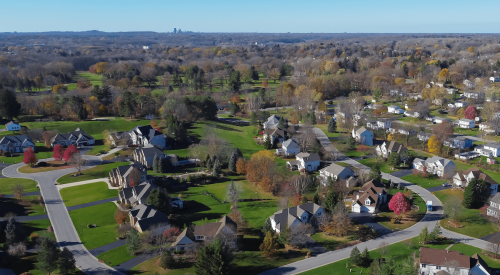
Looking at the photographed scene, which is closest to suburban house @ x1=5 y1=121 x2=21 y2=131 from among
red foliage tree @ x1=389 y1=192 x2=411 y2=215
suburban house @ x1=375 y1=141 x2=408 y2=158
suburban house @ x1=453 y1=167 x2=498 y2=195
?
suburban house @ x1=375 y1=141 x2=408 y2=158

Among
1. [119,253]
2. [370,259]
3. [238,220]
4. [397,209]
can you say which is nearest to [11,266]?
[119,253]

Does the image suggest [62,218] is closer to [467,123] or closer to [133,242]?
[133,242]

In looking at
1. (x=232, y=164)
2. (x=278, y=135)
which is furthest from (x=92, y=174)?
(x=278, y=135)

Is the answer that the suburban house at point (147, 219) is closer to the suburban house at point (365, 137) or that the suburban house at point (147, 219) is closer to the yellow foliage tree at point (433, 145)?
the suburban house at point (365, 137)

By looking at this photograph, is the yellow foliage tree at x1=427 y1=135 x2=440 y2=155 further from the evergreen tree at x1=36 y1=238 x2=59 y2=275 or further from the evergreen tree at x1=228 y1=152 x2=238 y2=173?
the evergreen tree at x1=36 y1=238 x2=59 y2=275

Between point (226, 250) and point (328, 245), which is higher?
point (226, 250)

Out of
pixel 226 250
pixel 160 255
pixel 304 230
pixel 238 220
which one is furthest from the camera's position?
pixel 238 220

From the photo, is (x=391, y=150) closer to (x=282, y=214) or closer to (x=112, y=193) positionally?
(x=282, y=214)
